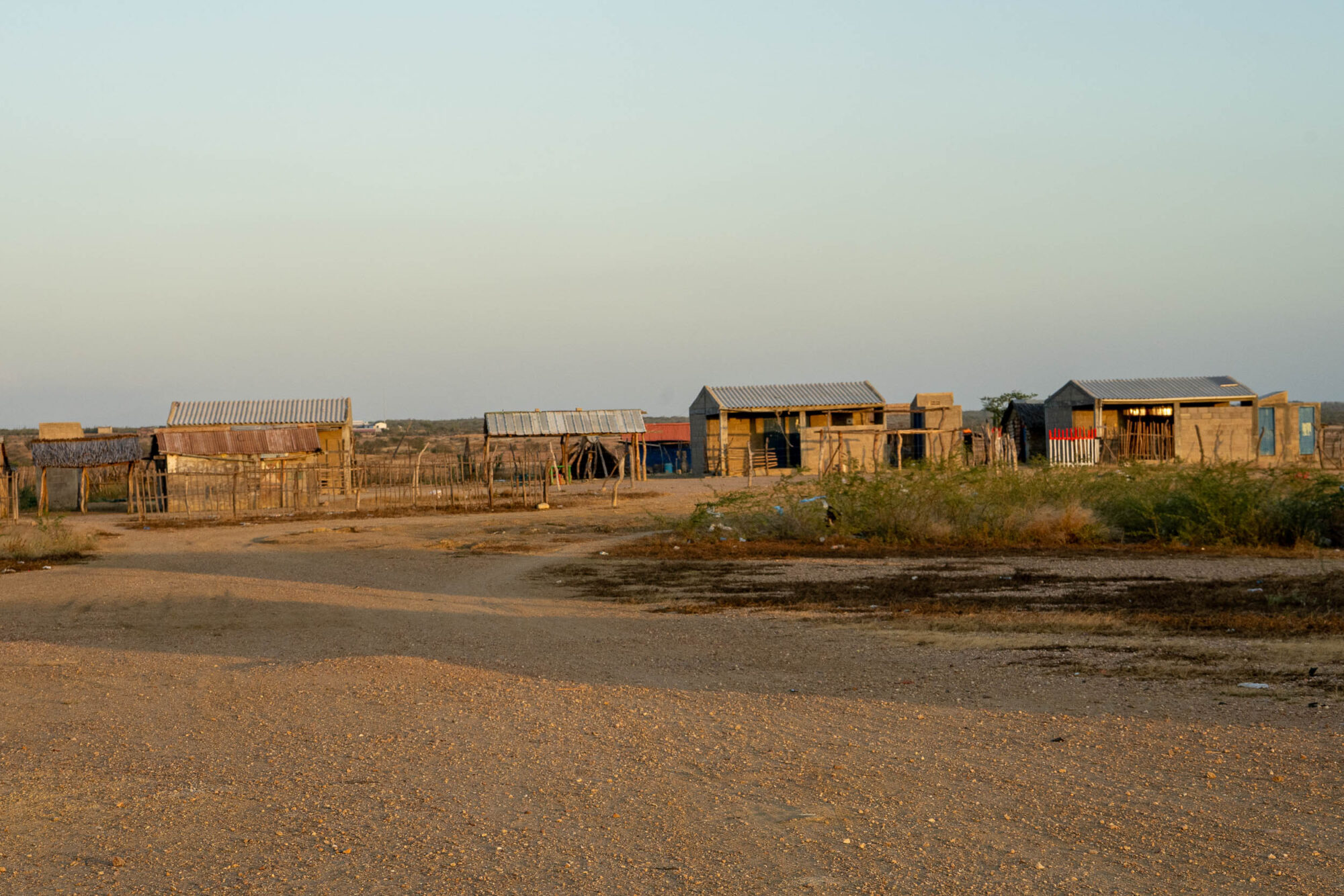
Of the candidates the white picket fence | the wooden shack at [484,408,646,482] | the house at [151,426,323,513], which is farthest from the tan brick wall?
the house at [151,426,323,513]

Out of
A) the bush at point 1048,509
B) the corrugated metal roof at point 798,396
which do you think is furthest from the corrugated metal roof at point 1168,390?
the bush at point 1048,509

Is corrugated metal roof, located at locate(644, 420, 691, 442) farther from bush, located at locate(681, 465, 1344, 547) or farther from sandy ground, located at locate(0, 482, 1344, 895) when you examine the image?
sandy ground, located at locate(0, 482, 1344, 895)

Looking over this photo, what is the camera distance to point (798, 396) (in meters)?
45.3

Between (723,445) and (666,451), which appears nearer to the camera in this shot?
(723,445)

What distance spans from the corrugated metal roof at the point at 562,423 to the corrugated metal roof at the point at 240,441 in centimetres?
756

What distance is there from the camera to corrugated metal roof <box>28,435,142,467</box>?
3312 centimetres

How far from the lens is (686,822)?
195 inches

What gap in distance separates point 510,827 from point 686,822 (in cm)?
76

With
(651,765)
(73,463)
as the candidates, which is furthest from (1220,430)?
(651,765)

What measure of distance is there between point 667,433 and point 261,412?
20.7 m

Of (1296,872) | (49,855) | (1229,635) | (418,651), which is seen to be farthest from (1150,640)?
(49,855)

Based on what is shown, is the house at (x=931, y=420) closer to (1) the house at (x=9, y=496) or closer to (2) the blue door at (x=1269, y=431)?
(2) the blue door at (x=1269, y=431)

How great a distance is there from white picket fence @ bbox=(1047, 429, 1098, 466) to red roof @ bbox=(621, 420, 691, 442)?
1833 cm

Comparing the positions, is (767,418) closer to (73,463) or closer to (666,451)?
(666,451)
